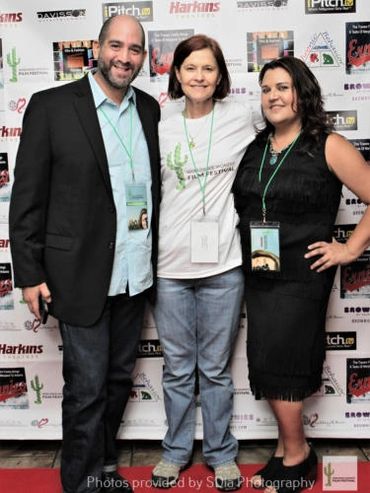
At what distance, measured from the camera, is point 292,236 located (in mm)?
1893

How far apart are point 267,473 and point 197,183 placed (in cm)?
108

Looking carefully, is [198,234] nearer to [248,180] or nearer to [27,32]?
[248,180]

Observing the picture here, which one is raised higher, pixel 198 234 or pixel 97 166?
pixel 97 166

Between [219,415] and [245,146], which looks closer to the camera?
[245,146]

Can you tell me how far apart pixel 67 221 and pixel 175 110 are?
67 centimetres

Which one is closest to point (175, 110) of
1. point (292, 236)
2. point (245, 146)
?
point (245, 146)

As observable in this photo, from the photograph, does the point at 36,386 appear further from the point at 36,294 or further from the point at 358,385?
the point at 358,385

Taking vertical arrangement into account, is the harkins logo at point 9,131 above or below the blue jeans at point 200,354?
above

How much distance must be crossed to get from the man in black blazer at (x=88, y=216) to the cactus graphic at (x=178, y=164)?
5cm

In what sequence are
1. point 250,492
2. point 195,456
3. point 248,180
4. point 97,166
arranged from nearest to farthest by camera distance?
point 97,166
point 248,180
point 250,492
point 195,456

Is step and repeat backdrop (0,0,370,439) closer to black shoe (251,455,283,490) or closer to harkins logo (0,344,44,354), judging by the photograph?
harkins logo (0,344,44,354)

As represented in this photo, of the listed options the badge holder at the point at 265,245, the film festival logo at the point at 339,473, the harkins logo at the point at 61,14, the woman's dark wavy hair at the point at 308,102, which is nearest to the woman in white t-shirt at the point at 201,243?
the badge holder at the point at 265,245

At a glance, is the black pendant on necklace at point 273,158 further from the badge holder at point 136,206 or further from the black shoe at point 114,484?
the black shoe at point 114,484

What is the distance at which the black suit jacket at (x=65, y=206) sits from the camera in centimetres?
179
